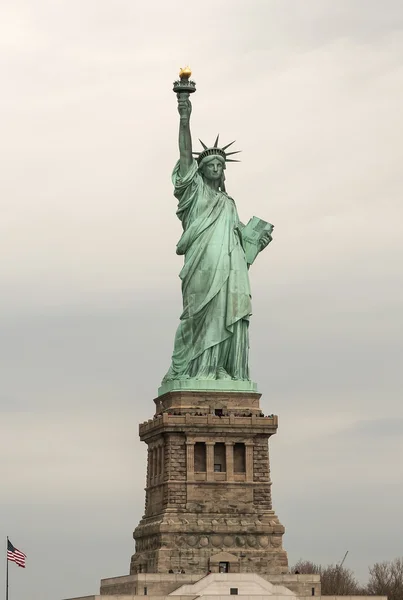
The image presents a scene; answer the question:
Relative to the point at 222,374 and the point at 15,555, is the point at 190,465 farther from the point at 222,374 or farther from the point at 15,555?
the point at 15,555

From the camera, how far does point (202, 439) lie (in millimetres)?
80250

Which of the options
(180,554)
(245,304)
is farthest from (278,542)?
(245,304)

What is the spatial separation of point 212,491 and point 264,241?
1063cm

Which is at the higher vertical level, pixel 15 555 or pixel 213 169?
pixel 213 169

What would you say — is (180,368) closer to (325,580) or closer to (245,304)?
(245,304)

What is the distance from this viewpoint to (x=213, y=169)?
83.3 metres

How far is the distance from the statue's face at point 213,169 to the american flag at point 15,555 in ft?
54.4

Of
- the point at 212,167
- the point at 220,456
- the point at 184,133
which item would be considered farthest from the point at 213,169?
the point at 220,456

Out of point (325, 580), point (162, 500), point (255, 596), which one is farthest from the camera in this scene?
point (325, 580)

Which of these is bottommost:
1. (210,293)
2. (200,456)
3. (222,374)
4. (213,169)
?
(200,456)

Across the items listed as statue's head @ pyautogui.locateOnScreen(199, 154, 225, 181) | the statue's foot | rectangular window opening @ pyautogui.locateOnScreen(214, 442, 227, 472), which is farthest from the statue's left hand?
rectangular window opening @ pyautogui.locateOnScreen(214, 442, 227, 472)

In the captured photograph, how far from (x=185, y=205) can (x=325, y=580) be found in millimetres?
24425

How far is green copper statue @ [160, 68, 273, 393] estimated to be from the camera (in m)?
81.8

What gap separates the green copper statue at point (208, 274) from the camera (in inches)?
3219
